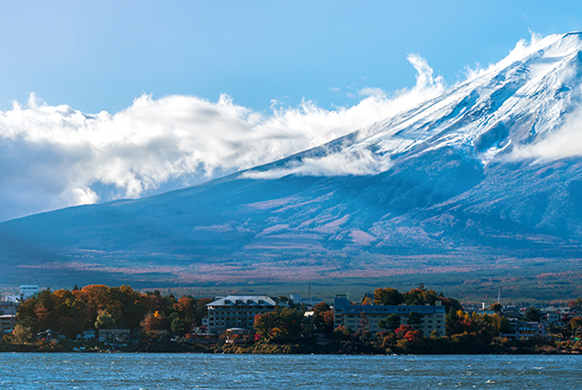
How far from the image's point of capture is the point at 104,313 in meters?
103

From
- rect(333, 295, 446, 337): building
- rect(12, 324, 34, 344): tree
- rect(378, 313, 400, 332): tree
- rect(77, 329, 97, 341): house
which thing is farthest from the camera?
rect(77, 329, 97, 341): house

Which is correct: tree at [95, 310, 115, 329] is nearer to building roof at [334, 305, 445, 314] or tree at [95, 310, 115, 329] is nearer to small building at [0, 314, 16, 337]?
small building at [0, 314, 16, 337]

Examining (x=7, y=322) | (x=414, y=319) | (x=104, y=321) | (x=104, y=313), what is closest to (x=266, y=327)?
(x=414, y=319)

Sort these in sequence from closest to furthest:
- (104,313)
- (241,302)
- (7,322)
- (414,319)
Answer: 1. (414,319)
2. (104,313)
3. (7,322)
4. (241,302)

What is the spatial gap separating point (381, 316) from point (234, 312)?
1654cm

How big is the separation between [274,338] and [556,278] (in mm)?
110256

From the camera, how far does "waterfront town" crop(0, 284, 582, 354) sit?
95750 millimetres

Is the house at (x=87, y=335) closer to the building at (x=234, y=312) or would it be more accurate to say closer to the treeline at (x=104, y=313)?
the treeline at (x=104, y=313)

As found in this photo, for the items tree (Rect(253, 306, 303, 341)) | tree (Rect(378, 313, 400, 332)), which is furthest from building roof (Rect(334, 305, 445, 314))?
tree (Rect(253, 306, 303, 341))

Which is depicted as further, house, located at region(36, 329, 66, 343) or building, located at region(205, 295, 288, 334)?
building, located at region(205, 295, 288, 334)

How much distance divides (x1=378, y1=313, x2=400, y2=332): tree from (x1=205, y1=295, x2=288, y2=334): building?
15.0m

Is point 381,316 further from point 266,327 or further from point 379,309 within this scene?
point 266,327

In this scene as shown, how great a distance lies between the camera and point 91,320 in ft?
346

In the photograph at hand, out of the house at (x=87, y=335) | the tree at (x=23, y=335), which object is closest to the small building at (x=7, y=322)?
the tree at (x=23, y=335)
